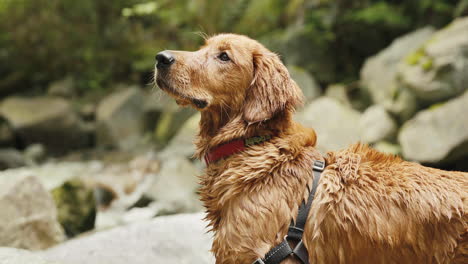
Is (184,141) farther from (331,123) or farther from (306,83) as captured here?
(331,123)

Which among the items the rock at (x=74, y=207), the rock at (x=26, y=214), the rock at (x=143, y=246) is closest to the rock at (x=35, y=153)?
the rock at (x=74, y=207)

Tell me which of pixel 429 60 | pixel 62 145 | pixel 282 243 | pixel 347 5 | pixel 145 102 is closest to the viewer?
pixel 282 243

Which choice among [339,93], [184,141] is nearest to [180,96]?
[184,141]

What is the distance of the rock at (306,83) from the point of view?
1153 centimetres

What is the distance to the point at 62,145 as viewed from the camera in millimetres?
13570

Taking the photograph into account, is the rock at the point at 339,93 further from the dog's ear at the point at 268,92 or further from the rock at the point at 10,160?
the rock at the point at 10,160

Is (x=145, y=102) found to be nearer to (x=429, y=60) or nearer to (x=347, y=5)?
(x=347, y=5)

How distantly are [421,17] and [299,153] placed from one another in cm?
1020

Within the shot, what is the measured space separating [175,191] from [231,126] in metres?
5.08

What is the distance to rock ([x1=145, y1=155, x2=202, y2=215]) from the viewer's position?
7.41 meters

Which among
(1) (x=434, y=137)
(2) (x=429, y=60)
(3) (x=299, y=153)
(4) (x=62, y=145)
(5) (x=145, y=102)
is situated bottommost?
(4) (x=62, y=145)

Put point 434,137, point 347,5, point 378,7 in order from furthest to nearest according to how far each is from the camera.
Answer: point 347,5, point 378,7, point 434,137

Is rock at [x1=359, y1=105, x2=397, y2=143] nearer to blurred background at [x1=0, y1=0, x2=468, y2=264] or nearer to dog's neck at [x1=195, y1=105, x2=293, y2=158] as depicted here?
blurred background at [x1=0, y1=0, x2=468, y2=264]

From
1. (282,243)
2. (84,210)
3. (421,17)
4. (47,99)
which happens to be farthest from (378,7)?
(47,99)
